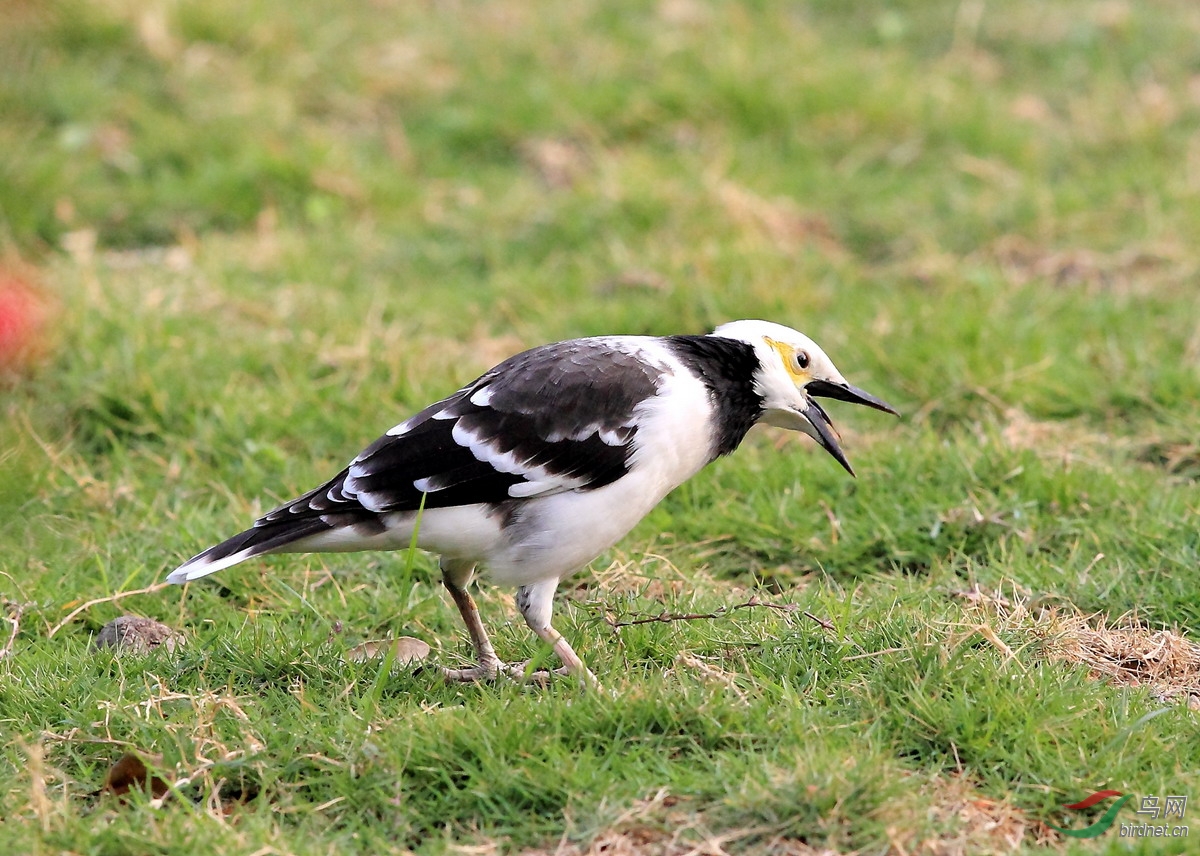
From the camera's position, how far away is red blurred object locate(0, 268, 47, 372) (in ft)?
20.2

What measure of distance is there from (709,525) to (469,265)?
9.76 ft

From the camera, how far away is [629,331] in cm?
683

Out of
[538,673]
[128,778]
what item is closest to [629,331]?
[538,673]

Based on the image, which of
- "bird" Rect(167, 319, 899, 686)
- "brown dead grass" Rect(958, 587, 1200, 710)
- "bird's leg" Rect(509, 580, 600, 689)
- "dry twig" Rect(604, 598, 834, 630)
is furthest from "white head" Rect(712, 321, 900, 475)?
"bird's leg" Rect(509, 580, 600, 689)

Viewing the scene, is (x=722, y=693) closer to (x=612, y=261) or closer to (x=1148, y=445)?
(x=1148, y=445)

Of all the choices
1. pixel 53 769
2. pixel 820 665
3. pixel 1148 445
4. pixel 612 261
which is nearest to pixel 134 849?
pixel 53 769

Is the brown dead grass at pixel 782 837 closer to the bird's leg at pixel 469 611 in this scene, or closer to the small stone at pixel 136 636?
the bird's leg at pixel 469 611

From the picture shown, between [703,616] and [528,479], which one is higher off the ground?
[528,479]

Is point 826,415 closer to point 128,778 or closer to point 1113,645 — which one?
point 1113,645

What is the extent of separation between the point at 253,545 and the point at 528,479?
79cm

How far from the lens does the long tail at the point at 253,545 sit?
4121 mm

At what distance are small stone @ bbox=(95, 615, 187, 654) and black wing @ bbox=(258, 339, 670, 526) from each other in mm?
611

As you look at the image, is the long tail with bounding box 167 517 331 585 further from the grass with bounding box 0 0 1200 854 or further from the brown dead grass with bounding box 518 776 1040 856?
the brown dead grass with bounding box 518 776 1040 856

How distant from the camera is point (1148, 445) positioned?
5.74 metres
